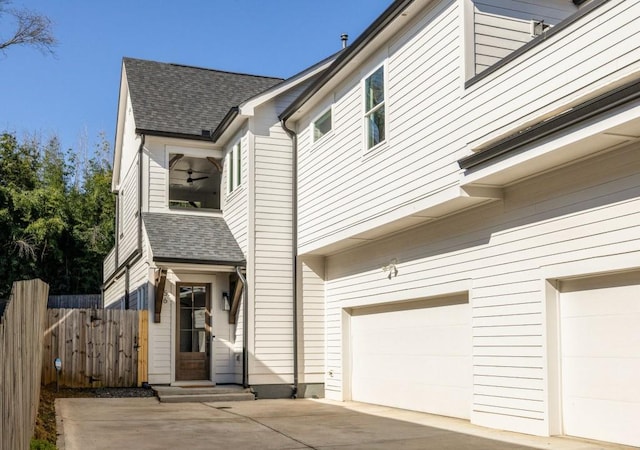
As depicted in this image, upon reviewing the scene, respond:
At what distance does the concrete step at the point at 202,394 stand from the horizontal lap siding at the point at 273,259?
0.46 m

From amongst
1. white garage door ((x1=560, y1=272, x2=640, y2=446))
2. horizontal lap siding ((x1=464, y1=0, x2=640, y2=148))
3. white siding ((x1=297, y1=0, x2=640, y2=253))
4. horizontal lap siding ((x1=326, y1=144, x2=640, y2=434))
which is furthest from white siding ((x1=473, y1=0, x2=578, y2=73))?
white garage door ((x1=560, y1=272, x2=640, y2=446))

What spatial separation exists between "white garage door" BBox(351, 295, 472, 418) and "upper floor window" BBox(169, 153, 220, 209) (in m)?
6.03

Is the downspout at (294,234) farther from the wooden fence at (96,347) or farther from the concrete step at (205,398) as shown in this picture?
the wooden fence at (96,347)

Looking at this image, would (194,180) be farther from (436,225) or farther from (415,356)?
(436,225)

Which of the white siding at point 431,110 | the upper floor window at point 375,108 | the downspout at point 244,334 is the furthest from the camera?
the downspout at point 244,334

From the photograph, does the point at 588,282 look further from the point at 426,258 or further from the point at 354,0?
the point at 354,0

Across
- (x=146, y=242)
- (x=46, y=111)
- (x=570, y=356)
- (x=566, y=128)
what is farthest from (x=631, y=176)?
(x=46, y=111)

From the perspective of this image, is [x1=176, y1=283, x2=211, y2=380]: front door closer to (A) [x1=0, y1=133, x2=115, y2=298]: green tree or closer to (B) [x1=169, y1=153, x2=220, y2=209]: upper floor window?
(B) [x1=169, y1=153, x2=220, y2=209]: upper floor window

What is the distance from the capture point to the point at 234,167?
1630cm

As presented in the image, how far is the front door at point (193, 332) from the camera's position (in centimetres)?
1530

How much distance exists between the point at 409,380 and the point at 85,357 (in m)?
6.88

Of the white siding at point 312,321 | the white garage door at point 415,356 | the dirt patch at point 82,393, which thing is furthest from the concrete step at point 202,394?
the white garage door at point 415,356

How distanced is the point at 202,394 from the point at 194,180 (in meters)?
7.63

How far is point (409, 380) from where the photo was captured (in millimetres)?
11555
